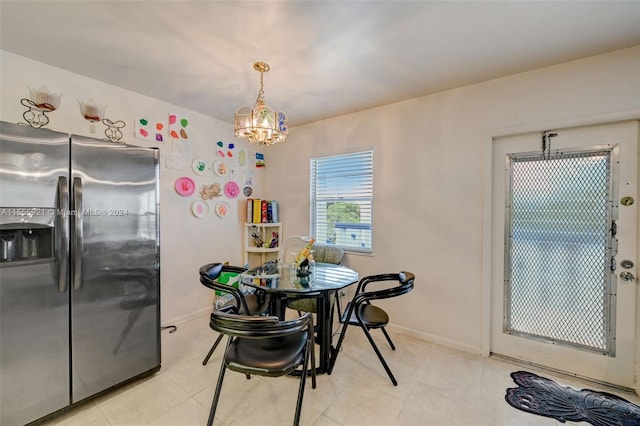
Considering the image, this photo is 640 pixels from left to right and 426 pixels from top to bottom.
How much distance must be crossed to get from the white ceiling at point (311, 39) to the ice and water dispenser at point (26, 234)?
126cm

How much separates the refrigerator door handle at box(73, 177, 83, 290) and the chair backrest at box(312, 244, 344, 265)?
7.20ft

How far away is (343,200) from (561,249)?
218 cm

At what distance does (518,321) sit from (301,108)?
3.12 m

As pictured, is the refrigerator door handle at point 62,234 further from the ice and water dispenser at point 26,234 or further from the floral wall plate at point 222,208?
the floral wall plate at point 222,208

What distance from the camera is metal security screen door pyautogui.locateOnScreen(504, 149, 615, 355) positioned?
2.07m

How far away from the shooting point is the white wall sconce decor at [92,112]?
240 centimetres

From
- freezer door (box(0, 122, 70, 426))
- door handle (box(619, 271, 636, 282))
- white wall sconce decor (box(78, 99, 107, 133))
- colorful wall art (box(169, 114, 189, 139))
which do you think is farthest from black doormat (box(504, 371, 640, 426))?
white wall sconce decor (box(78, 99, 107, 133))

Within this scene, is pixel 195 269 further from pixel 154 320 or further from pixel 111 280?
pixel 111 280

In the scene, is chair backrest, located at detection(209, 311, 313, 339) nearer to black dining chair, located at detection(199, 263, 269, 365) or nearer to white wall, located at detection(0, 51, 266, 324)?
black dining chair, located at detection(199, 263, 269, 365)

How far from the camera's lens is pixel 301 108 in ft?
10.3

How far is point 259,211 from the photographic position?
12.4 ft

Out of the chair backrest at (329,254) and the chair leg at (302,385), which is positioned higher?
the chair backrest at (329,254)

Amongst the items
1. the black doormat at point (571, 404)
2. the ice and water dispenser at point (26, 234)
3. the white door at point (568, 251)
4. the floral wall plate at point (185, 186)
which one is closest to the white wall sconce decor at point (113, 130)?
the floral wall plate at point (185, 186)

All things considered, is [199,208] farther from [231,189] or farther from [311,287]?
[311,287]
